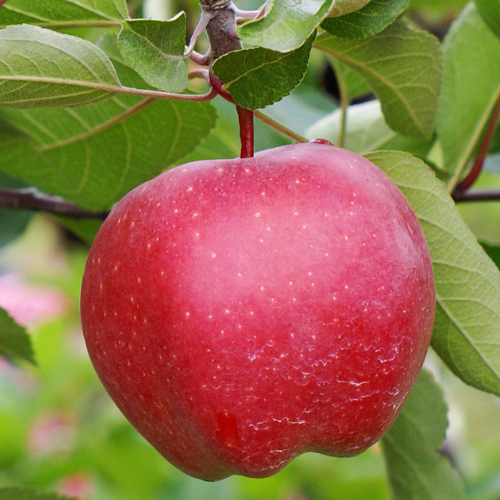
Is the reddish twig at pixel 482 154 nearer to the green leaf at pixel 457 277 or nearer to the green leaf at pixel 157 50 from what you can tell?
the green leaf at pixel 457 277

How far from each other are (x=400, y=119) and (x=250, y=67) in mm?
343

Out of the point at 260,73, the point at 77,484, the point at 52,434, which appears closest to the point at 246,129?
the point at 260,73

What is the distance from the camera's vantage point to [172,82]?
0.52 meters

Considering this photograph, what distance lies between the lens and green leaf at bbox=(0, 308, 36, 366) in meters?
0.82

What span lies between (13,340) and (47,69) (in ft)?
1.45

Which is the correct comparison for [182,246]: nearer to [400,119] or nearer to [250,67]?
[250,67]

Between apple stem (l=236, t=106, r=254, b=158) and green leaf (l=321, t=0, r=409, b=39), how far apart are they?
10 cm

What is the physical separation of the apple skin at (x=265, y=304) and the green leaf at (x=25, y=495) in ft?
0.81

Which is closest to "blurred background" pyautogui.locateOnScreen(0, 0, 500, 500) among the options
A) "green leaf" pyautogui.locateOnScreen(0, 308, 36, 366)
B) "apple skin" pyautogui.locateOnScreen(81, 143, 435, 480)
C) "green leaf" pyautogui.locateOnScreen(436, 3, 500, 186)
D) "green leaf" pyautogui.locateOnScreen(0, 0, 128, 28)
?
"green leaf" pyautogui.locateOnScreen(436, 3, 500, 186)

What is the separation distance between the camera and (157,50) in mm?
514

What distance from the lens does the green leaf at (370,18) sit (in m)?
0.55

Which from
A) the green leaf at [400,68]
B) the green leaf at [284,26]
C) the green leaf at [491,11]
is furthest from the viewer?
the green leaf at [491,11]

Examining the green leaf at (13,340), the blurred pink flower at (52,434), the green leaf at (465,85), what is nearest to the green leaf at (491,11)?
the green leaf at (465,85)

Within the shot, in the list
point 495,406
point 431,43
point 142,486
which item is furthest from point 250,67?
point 495,406
